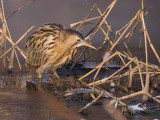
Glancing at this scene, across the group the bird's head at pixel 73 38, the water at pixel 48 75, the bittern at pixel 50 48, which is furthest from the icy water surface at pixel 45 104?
the bird's head at pixel 73 38

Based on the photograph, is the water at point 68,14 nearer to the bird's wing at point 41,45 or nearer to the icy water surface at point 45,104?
the bird's wing at point 41,45

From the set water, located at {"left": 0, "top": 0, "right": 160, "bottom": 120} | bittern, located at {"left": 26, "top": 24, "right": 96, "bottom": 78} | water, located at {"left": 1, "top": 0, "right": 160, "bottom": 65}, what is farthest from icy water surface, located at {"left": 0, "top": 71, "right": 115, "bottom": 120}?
water, located at {"left": 1, "top": 0, "right": 160, "bottom": 65}

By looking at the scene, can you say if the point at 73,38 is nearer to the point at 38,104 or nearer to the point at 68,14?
the point at 38,104

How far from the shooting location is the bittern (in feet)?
13.9

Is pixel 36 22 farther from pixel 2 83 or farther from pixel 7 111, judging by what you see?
pixel 7 111

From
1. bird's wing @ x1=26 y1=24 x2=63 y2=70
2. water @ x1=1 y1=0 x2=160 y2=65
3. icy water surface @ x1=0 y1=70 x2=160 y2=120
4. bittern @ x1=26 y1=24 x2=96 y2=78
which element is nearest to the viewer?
icy water surface @ x1=0 y1=70 x2=160 y2=120

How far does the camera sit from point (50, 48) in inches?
173

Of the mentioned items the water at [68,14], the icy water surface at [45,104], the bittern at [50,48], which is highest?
the water at [68,14]

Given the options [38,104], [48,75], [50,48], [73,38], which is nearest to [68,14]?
[48,75]

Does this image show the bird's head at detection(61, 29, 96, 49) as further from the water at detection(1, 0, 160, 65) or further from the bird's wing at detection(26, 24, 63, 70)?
the water at detection(1, 0, 160, 65)

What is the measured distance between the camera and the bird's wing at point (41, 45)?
4411 mm

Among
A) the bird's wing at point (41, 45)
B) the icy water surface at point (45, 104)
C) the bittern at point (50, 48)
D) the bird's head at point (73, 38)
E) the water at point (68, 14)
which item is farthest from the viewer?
the water at point (68, 14)

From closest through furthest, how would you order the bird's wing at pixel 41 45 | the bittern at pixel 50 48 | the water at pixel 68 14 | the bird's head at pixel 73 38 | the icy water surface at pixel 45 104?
the icy water surface at pixel 45 104 < the bird's head at pixel 73 38 < the bittern at pixel 50 48 < the bird's wing at pixel 41 45 < the water at pixel 68 14

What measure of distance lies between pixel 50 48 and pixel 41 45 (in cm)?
17
